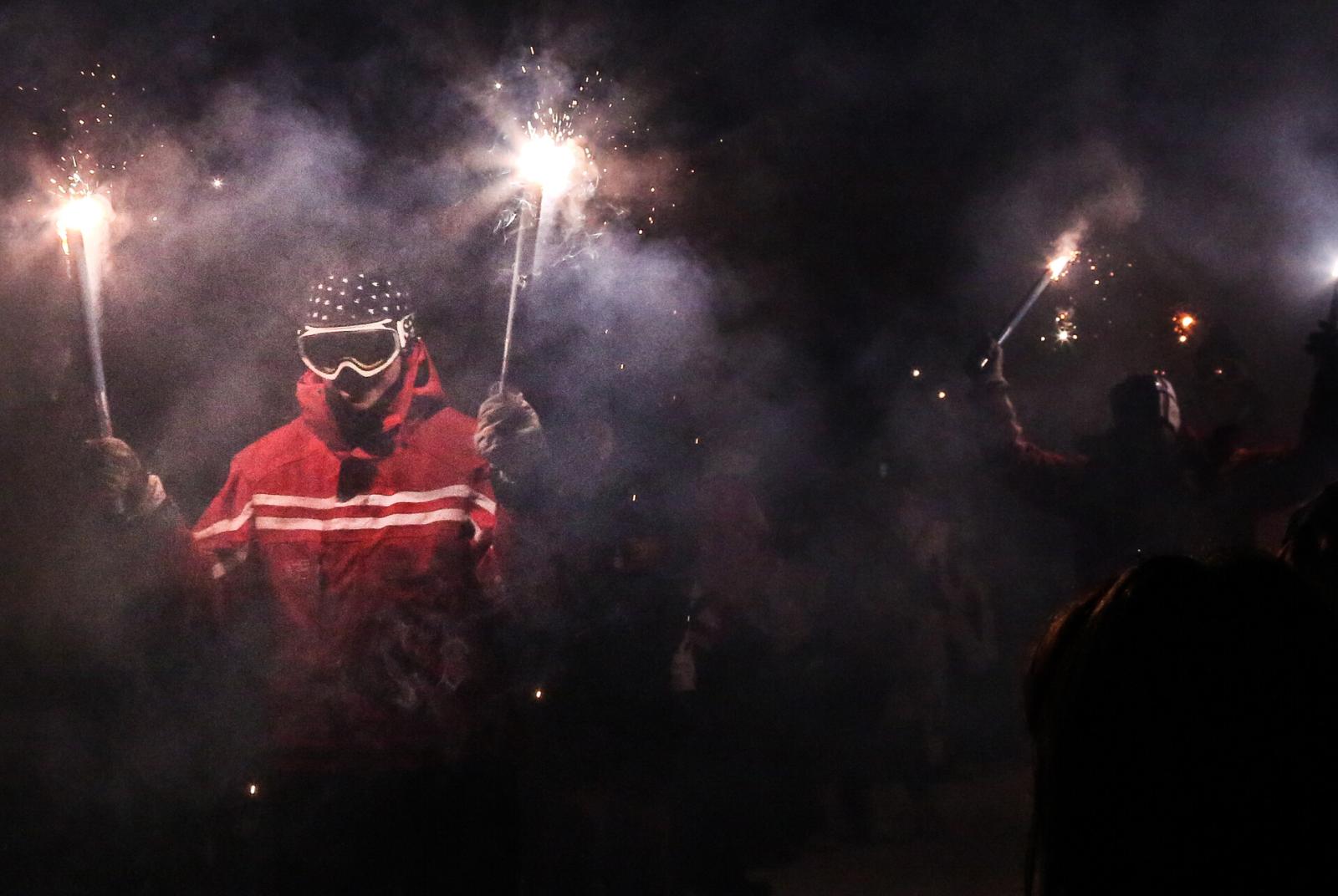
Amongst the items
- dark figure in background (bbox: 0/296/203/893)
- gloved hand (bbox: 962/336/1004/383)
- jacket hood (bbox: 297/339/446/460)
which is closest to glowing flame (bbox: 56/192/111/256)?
dark figure in background (bbox: 0/296/203/893)

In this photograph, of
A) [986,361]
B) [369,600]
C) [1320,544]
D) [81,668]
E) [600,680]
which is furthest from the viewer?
[986,361]


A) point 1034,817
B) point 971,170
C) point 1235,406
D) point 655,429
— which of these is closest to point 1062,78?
point 971,170

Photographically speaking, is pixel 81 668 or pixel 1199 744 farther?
pixel 81 668

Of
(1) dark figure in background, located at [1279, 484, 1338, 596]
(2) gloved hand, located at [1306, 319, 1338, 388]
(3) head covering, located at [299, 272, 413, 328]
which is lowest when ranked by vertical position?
(1) dark figure in background, located at [1279, 484, 1338, 596]

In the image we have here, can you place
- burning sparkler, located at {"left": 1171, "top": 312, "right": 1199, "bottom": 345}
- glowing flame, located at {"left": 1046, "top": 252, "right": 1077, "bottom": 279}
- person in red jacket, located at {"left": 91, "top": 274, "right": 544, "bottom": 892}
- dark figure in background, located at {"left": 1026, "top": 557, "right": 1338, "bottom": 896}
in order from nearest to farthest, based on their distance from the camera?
dark figure in background, located at {"left": 1026, "top": 557, "right": 1338, "bottom": 896}
person in red jacket, located at {"left": 91, "top": 274, "right": 544, "bottom": 892}
glowing flame, located at {"left": 1046, "top": 252, "right": 1077, "bottom": 279}
burning sparkler, located at {"left": 1171, "top": 312, "right": 1199, "bottom": 345}

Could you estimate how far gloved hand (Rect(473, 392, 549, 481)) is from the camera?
3.21 m

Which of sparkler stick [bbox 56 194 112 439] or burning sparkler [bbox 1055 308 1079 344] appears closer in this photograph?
sparkler stick [bbox 56 194 112 439]

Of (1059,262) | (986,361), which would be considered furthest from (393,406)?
(1059,262)

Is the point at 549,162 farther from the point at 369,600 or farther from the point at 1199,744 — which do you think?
the point at 1199,744

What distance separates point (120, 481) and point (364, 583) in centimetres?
94

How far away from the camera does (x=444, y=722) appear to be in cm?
297

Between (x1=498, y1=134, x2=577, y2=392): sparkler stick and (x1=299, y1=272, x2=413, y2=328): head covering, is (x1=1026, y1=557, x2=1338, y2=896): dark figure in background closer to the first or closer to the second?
(x1=498, y1=134, x2=577, y2=392): sparkler stick

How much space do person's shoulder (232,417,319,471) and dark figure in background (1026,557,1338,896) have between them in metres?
2.81

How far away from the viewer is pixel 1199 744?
82cm
